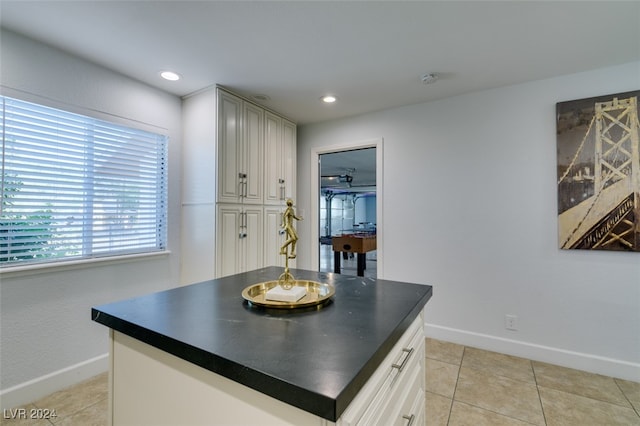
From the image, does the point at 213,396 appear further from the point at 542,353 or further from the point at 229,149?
the point at 542,353

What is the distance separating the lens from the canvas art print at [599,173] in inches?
81.0

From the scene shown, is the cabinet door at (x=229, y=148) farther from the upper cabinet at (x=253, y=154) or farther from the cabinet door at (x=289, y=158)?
the cabinet door at (x=289, y=158)

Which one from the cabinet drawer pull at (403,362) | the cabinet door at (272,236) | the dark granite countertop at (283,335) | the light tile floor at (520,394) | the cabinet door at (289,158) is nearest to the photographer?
the dark granite countertop at (283,335)

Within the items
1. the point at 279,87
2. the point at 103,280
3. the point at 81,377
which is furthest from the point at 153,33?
the point at 81,377

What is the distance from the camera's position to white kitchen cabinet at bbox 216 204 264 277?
251 cm

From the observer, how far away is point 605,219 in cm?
213

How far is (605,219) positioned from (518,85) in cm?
130

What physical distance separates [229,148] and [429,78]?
1.86m

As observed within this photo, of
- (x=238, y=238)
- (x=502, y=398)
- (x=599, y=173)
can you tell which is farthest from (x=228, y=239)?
(x=599, y=173)

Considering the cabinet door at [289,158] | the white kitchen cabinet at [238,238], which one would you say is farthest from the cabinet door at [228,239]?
the cabinet door at [289,158]

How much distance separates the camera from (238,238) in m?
2.70

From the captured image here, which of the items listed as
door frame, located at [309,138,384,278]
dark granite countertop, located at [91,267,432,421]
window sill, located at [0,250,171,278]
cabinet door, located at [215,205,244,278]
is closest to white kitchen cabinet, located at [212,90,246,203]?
cabinet door, located at [215,205,244,278]

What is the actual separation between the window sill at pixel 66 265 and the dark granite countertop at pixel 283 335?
1.31 meters

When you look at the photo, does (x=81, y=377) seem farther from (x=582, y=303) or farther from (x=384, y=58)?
(x=582, y=303)
